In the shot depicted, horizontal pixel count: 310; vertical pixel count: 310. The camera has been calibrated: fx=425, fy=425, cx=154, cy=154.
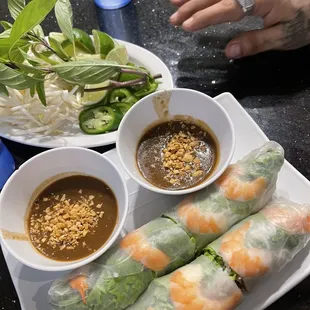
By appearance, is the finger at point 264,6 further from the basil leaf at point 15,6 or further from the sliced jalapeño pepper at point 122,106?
the basil leaf at point 15,6

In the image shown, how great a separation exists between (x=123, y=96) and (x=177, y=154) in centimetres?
51

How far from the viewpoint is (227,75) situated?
2.16 meters

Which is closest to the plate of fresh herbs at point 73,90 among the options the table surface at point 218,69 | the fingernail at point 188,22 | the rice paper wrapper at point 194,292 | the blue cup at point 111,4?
the table surface at point 218,69

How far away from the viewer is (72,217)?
1500mm

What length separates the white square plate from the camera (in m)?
1.44

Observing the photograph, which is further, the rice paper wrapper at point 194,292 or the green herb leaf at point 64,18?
the green herb leaf at point 64,18

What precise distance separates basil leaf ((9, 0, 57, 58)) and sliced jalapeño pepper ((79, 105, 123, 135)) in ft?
1.61

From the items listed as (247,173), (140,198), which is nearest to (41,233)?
(140,198)

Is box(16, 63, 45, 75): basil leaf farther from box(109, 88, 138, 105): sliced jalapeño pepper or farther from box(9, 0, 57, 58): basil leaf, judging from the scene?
box(109, 88, 138, 105): sliced jalapeño pepper

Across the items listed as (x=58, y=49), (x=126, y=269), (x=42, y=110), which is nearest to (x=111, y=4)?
(x=58, y=49)

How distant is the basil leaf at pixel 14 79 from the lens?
5.24 ft

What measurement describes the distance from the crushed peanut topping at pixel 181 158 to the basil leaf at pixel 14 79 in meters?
0.59

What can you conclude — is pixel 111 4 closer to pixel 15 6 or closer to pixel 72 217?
pixel 15 6

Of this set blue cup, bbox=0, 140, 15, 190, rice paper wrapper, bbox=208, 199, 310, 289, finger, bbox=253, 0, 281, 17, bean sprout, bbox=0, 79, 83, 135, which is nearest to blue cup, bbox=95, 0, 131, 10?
bean sprout, bbox=0, 79, 83, 135
